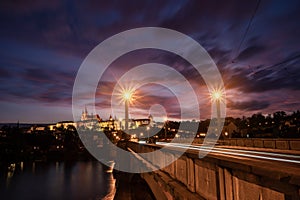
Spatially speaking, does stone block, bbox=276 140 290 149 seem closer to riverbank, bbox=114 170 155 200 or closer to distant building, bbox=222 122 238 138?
riverbank, bbox=114 170 155 200

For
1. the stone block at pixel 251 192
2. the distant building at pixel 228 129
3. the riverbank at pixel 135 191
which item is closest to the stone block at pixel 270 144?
the riverbank at pixel 135 191

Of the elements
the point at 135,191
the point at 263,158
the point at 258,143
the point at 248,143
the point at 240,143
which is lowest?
the point at 135,191

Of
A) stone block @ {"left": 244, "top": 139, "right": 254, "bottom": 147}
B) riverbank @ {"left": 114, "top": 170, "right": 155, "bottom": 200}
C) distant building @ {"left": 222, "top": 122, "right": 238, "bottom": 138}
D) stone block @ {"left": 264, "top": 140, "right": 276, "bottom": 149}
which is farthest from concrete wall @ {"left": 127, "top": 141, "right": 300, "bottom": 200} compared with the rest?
distant building @ {"left": 222, "top": 122, "right": 238, "bottom": 138}

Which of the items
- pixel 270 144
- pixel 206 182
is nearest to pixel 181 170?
pixel 206 182

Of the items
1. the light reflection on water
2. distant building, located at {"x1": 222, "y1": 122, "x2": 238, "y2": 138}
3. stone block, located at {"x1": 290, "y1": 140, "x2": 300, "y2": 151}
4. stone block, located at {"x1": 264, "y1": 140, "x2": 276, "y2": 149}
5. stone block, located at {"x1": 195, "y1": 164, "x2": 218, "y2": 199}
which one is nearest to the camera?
stone block, located at {"x1": 195, "y1": 164, "x2": 218, "y2": 199}

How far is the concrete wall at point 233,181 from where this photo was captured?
298 centimetres

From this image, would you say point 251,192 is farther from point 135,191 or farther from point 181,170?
point 135,191

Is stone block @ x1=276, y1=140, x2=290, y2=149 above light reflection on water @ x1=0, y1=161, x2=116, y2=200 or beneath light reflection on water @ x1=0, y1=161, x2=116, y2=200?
above

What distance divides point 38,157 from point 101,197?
95.6 m

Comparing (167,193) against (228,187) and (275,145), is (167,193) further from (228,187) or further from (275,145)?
(275,145)

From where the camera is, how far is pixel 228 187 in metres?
4.51

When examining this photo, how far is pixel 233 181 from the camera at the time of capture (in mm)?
4449

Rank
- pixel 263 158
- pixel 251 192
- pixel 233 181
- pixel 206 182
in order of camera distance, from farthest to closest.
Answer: pixel 263 158 → pixel 206 182 → pixel 233 181 → pixel 251 192

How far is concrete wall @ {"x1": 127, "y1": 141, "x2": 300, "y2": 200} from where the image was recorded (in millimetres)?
2977
